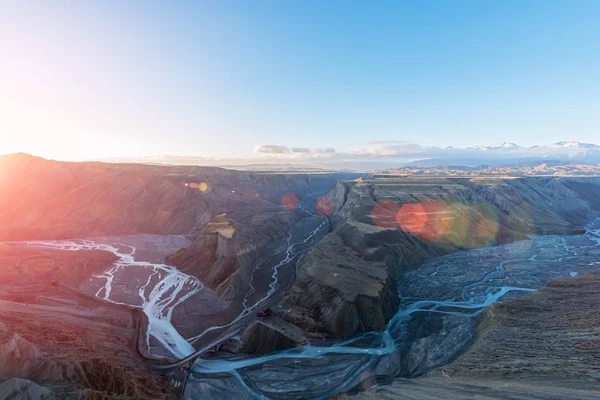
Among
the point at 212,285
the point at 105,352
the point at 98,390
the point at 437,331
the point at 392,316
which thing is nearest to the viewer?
the point at 98,390

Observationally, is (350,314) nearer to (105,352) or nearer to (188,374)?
(188,374)

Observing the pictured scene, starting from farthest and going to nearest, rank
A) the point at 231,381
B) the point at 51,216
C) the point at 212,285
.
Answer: the point at 51,216 → the point at 212,285 → the point at 231,381

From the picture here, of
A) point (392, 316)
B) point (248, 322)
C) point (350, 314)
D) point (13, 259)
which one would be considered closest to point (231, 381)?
point (248, 322)

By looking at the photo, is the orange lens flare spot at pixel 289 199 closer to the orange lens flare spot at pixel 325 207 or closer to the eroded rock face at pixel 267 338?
the orange lens flare spot at pixel 325 207

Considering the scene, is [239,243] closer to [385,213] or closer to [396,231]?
[396,231]

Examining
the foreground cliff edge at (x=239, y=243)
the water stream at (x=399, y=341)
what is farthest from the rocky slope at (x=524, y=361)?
the foreground cliff edge at (x=239, y=243)

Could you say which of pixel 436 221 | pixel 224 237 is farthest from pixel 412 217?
pixel 224 237
